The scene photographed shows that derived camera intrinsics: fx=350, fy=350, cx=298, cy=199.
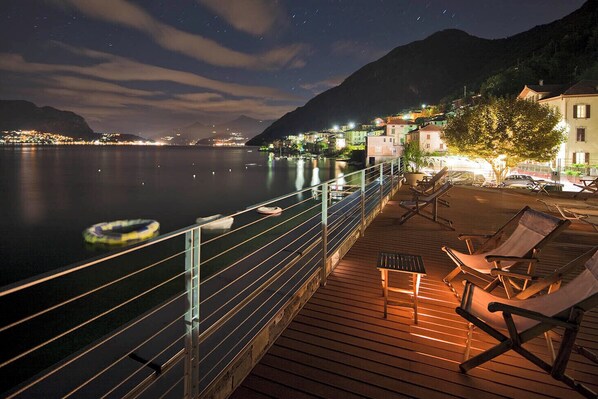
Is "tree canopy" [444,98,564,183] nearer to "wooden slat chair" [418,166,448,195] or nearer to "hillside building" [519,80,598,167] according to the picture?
"wooden slat chair" [418,166,448,195]

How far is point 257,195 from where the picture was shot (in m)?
38.4

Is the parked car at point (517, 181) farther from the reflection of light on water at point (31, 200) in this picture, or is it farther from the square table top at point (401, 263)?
the reflection of light on water at point (31, 200)

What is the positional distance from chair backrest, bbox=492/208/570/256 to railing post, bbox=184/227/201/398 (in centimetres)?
301

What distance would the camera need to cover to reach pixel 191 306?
6.17 ft

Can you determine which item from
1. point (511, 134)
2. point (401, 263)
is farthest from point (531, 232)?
point (511, 134)

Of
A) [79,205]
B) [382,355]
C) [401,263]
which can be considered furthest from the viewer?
[79,205]

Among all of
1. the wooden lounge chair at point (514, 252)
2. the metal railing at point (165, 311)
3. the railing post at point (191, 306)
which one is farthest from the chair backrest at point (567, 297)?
the railing post at point (191, 306)

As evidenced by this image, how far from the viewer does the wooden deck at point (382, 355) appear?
223 cm

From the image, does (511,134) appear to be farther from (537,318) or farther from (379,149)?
(379,149)

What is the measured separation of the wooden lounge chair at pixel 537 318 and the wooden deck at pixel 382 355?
177 millimetres

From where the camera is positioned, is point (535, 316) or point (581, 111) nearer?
point (535, 316)

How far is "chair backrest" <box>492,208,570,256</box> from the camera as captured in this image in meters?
3.15

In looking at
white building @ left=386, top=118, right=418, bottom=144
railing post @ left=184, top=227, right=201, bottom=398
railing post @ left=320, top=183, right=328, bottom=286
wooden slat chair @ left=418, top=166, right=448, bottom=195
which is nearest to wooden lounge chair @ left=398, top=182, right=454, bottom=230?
wooden slat chair @ left=418, top=166, right=448, bottom=195

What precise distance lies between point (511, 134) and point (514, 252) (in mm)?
17075
